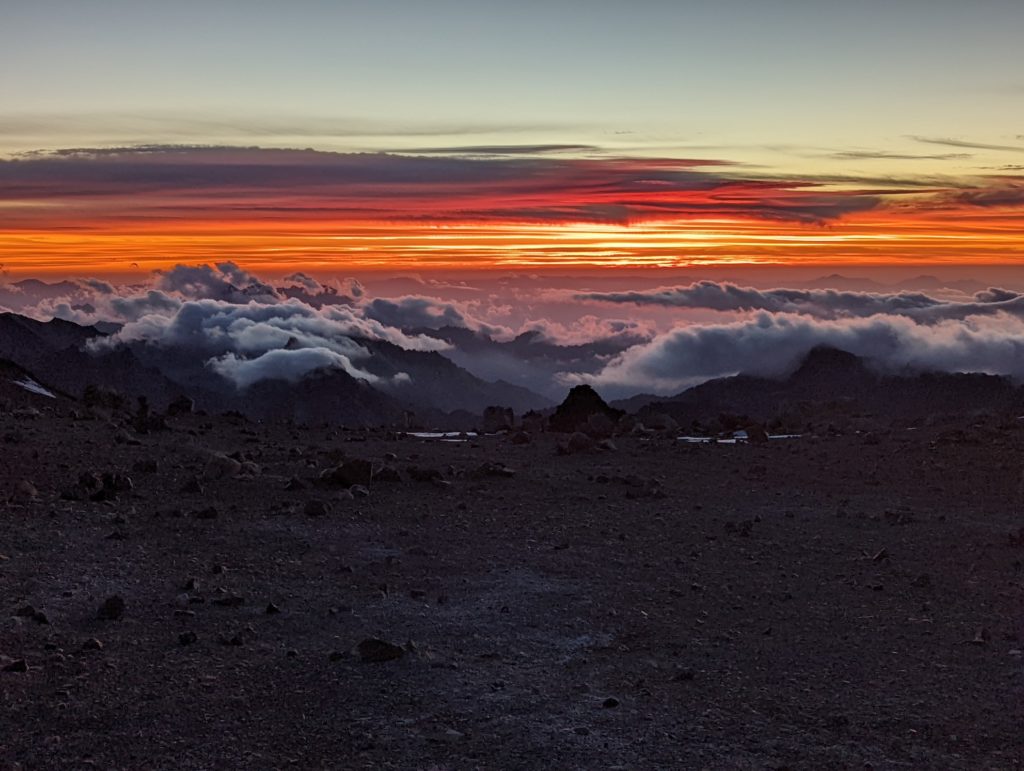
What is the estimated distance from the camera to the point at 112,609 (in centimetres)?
1223

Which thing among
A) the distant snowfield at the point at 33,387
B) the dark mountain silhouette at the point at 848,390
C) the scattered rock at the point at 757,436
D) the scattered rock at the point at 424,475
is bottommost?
the dark mountain silhouette at the point at 848,390

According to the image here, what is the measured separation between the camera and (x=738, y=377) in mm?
123250

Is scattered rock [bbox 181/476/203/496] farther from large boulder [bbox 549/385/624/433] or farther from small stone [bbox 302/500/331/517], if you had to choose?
large boulder [bbox 549/385/624/433]

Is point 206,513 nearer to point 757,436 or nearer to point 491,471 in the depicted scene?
point 491,471

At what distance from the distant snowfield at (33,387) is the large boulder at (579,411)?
55.6 feet

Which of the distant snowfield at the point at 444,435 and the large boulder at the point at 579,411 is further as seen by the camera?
the large boulder at the point at 579,411

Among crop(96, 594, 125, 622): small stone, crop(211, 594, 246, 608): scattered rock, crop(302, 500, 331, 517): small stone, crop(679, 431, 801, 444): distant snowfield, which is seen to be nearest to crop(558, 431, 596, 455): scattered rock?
crop(679, 431, 801, 444): distant snowfield

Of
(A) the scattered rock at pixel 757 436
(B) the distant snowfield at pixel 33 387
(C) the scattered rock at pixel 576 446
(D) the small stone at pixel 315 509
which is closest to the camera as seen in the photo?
(D) the small stone at pixel 315 509

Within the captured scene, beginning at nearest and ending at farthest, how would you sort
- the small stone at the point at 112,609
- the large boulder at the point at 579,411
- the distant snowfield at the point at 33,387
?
the small stone at the point at 112,609
the distant snowfield at the point at 33,387
the large boulder at the point at 579,411

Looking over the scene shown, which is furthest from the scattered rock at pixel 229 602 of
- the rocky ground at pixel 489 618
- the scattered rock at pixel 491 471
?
the scattered rock at pixel 491 471

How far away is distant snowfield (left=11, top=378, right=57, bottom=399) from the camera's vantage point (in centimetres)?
3491

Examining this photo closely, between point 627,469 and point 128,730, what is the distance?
1739cm

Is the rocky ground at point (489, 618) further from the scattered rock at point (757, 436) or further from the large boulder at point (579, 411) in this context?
the large boulder at point (579, 411)

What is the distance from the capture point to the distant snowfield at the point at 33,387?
3491cm
